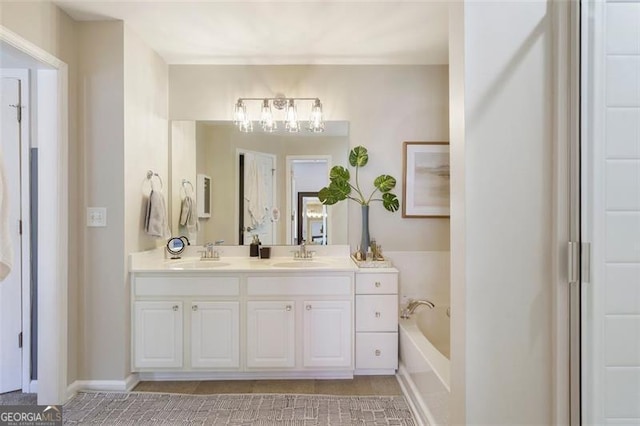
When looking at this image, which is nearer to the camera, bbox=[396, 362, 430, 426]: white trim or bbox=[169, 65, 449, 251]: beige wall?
bbox=[396, 362, 430, 426]: white trim

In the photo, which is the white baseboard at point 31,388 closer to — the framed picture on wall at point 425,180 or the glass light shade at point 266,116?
the glass light shade at point 266,116

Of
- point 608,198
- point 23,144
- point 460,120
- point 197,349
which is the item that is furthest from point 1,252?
point 608,198

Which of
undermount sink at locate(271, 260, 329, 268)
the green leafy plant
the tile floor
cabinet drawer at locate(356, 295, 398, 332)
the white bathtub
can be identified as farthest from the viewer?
the green leafy plant

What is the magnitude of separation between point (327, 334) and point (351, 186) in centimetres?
119

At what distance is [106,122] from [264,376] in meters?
2.03

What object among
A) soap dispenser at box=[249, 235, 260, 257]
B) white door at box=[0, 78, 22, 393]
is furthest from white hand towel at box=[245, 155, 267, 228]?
white door at box=[0, 78, 22, 393]

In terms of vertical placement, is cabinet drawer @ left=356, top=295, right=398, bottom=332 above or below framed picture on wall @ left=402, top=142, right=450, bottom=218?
below

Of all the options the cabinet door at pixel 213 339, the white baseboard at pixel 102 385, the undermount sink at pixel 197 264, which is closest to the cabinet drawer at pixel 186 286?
the cabinet door at pixel 213 339

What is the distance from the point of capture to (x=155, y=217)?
101 inches

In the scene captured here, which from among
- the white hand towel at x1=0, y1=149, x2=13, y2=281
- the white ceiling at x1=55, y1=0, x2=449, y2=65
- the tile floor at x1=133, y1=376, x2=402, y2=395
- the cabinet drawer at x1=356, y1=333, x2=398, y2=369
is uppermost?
the white ceiling at x1=55, y1=0, x2=449, y2=65

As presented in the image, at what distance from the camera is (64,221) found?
85.5 inches

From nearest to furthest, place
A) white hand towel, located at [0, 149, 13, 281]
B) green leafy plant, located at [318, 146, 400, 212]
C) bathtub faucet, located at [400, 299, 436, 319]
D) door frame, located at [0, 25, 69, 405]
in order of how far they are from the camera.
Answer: white hand towel, located at [0, 149, 13, 281] < door frame, located at [0, 25, 69, 405] < bathtub faucet, located at [400, 299, 436, 319] < green leafy plant, located at [318, 146, 400, 212]

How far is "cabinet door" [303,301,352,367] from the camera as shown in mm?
2438

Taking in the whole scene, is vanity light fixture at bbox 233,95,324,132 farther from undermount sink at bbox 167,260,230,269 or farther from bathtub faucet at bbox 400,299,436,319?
bathtub faucet at bbox 400,299,436,319
